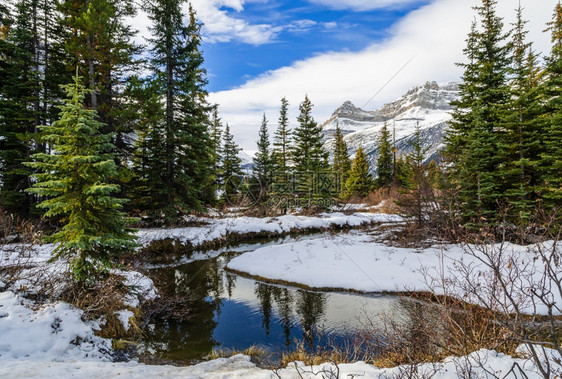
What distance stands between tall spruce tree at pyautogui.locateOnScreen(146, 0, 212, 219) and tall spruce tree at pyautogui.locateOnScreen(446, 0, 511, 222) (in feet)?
49.1

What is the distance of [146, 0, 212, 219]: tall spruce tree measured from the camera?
17.3 meters

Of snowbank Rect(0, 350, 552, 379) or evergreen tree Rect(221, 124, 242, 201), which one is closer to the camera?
snowbank Rect(0, 350, 552, 379)

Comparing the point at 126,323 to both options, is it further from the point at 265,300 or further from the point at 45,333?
the point at 265,300

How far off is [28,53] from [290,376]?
2070cm

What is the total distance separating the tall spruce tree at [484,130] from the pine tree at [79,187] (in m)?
13.9

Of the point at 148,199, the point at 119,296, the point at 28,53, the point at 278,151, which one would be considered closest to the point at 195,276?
the point at 119,296

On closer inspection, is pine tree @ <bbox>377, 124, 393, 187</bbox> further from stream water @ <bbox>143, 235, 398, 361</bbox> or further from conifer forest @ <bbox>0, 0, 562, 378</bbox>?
stream water @ <bbox>143, 235, 398, 361</bbox>

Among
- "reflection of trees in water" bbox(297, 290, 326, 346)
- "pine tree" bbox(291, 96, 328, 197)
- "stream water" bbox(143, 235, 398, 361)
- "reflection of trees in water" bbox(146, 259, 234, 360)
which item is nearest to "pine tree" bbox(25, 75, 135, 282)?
"reflection of trees in water" bbox(146, 259, 234, 360)

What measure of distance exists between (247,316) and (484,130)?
1340cm

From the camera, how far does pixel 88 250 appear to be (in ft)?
22.1

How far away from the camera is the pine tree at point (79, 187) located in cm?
620

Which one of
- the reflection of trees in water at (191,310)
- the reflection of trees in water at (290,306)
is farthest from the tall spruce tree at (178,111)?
the reflection of trees in water at (290,306)

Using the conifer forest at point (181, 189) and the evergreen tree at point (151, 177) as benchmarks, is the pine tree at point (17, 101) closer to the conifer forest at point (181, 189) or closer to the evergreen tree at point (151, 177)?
the conifer forest at point (181, 189)

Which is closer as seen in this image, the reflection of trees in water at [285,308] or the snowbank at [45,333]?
the snowbank at [45,333]
